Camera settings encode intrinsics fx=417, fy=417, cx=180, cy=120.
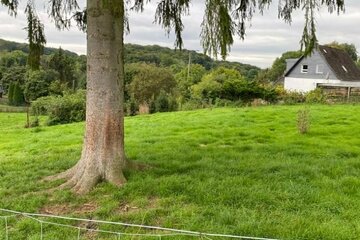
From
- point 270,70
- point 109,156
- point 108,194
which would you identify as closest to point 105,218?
point 108,194

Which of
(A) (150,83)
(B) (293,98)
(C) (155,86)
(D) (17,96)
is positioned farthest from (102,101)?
(D) (17,96)

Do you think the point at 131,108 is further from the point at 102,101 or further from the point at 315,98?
the point at 102,101

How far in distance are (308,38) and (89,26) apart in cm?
291

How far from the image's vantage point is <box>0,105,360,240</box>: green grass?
4188mm

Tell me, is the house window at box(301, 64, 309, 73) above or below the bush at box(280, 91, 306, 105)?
above

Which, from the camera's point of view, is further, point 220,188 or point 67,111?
point 67,111

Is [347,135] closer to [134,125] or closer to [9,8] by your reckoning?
[134,125]

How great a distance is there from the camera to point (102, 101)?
5.52 metres

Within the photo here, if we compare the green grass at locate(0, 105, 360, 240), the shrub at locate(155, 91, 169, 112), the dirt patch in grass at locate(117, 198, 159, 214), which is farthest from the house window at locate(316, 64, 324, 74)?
the dirt patch in grass at locate(117, 198, 159, 214)

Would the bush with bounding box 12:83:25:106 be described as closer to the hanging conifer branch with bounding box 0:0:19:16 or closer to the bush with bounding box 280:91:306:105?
the bush with bounding box 280:91:306:105

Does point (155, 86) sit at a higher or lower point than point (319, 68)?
lower

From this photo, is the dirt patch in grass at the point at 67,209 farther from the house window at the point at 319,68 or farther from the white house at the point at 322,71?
the house window at the point at 319,68

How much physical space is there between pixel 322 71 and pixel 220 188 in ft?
102

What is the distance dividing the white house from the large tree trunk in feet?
92.4
